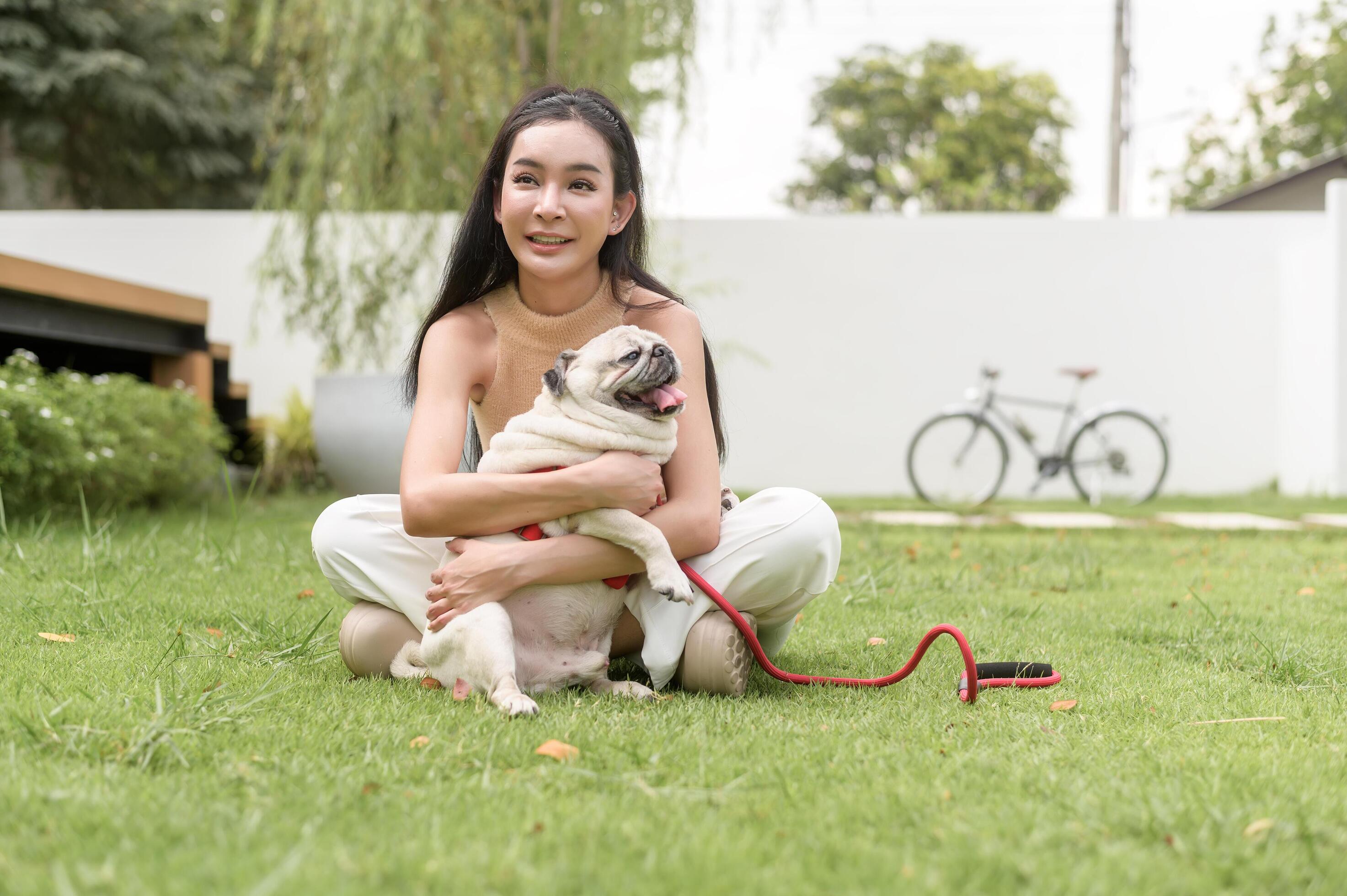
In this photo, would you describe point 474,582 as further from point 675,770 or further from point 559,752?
point 675,770

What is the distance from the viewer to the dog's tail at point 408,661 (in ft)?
8.07

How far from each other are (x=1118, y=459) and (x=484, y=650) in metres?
7.47

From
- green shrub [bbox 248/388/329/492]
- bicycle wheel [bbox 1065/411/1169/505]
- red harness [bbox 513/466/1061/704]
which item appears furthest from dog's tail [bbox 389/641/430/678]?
bicycle wheel [bbox 1065/411/1169/505]

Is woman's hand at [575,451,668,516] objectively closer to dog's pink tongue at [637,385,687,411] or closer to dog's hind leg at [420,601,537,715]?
dog's pink tongue at [637,385,687,411]

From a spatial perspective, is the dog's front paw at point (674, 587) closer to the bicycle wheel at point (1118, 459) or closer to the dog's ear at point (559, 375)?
the dog's ear at point (559, 375)

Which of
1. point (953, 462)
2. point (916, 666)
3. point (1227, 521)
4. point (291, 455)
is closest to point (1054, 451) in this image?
point (953, 462)

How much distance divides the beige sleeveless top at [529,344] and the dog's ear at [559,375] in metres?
0.26

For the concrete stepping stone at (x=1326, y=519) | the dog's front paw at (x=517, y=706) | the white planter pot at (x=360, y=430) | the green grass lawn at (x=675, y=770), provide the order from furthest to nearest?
the white planter pot at (x=360, y=430), the concrete stepping stone at (x=1326, y=519), the dog's front paw at (x=517, y=706), the green grass lawn at (x=675, y=770)

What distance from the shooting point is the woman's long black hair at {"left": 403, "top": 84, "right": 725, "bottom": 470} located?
8.48 ft

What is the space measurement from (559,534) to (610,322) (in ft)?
1.88

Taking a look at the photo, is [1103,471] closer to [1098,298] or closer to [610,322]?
[1098,298]

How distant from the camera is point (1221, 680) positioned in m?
2.50

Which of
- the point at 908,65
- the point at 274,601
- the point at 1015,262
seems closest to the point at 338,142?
the point at 274,601

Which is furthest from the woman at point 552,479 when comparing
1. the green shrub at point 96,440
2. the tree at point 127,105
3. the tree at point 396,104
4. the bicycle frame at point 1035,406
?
the tree at point 127,105
